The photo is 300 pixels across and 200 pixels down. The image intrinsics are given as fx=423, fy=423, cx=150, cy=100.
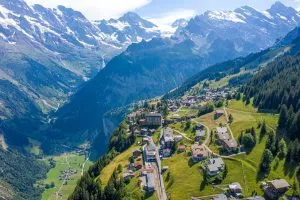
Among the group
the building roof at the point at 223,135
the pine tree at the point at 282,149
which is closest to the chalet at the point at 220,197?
the pine tree at the point at 282,149

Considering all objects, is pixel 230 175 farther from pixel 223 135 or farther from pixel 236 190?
pixel 223 135

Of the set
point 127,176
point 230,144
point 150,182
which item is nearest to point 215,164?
point 230,144

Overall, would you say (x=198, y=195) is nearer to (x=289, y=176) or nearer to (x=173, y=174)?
(x=173, y=174)

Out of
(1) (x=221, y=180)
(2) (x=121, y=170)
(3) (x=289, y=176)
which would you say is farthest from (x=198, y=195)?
(2) (x=121, y=170)

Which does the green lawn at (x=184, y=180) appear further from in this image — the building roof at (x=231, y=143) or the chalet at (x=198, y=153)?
the building roof at (x=231, y=143)

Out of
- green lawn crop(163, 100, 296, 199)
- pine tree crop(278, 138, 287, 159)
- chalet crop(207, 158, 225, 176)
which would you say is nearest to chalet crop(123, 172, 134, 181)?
green lawn crop(163, 100, 296, 199)

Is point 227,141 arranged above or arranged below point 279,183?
below
